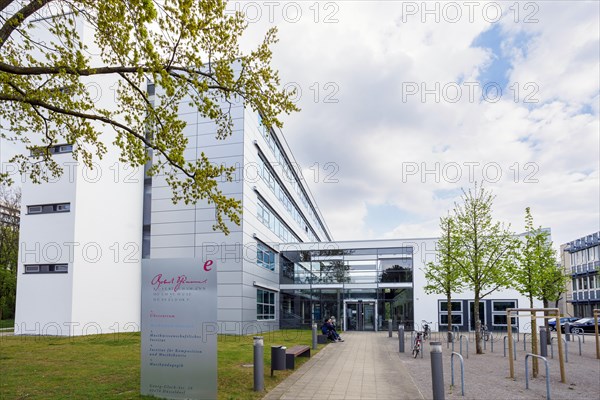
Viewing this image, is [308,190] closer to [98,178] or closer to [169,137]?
[98,178]

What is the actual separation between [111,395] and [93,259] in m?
18.2

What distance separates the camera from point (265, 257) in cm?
3322

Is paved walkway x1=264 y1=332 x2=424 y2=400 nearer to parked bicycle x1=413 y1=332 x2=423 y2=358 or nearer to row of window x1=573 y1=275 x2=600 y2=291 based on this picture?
parked bicycle x1=413 y1=332 x2=423 y2=358

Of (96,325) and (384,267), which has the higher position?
(384,267)

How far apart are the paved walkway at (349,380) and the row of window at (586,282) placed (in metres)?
41.0

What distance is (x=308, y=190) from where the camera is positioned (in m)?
55.0

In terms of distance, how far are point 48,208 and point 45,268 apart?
318 centimetres

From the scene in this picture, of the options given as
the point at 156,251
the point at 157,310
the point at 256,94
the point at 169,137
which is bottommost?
the point at 157,310

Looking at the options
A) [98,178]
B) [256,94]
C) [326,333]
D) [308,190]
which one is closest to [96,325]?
[98,178]

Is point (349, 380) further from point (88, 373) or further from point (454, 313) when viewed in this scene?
point (454, 313)

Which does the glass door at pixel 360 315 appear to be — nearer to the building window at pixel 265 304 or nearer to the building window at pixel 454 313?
the building window at pixel 454 313

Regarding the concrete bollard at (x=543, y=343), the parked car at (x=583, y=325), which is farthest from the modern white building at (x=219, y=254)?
the concrete bollard at (x=543, y=343)

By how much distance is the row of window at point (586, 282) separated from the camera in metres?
47.3

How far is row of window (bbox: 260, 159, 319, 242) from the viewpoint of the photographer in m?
33.6
